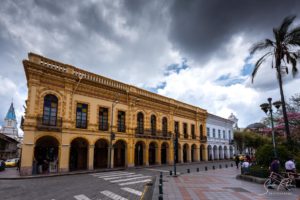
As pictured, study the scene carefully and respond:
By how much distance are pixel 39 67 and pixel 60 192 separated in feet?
40.3

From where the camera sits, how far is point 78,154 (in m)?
22.5

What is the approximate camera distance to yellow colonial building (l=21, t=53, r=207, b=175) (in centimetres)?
1822

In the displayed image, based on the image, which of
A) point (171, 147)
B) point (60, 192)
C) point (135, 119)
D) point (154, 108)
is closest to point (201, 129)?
point (171, 147)

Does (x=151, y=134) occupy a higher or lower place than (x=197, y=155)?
higher

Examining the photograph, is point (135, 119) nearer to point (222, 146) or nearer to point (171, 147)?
point (171, 147)

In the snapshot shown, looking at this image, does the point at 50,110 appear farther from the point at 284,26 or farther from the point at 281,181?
the point at 284,26

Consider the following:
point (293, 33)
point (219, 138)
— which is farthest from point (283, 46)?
point (219, 138)

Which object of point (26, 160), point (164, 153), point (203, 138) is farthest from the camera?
point (203, 138)

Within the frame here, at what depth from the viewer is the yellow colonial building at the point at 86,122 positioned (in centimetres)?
1822

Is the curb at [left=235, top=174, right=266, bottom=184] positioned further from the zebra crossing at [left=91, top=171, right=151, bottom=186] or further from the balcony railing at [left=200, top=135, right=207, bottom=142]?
the balcony railing at [left=200, top=135, right=207, bottom=142]

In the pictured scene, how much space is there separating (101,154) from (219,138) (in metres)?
28.5

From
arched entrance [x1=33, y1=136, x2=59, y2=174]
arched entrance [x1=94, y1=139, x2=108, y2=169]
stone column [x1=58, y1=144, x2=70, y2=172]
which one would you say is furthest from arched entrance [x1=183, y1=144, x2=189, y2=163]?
arched entrance [x1=33, y1=136, x2=59, y2=174]

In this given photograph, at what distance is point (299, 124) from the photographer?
2114 cm

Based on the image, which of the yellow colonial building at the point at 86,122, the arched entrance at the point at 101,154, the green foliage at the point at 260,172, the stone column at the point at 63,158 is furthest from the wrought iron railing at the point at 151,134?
the green foliage at the point at 260,172
